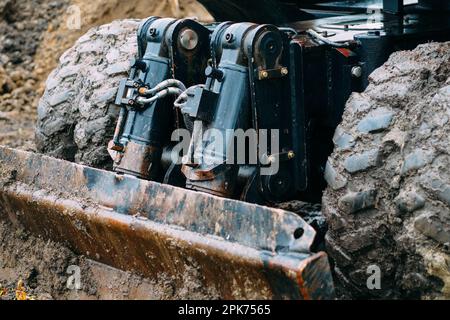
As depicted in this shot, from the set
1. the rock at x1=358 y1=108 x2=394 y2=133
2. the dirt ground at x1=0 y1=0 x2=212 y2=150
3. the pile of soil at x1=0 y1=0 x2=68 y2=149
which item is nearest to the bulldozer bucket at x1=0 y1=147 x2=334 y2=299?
the rock at x1=358 y1=108 x2=394 y2=133

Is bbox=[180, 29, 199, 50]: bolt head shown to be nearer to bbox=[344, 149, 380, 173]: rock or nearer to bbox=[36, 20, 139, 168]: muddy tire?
bbox=[36, 20, 139, 168]: muddy tire

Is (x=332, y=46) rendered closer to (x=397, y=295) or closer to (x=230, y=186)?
(x=230, y=186)

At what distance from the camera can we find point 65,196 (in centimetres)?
432

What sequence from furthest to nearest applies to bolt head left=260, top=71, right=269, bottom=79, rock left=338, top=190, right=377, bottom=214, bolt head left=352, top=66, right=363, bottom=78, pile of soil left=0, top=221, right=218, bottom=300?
1. bolt head left=352, top=66, right=363, bottom=78
2. bolt head left=260, top=71, right=269, bottom=79
3. pile of soil left=0, top=221, right=218, bottom=300
4. rock left=338, top=190, right=377, bottom=214

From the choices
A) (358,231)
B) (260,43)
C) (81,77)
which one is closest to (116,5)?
(81,77)

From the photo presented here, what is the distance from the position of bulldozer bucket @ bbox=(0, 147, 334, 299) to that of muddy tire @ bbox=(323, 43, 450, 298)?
0.43 metres

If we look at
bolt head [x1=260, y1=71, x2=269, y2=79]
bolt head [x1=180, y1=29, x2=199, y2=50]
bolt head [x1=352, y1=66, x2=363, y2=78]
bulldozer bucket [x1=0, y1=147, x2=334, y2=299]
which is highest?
bolt head [x1=180, y1=29, x2=199, y2=50]

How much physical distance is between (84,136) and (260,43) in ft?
4.44

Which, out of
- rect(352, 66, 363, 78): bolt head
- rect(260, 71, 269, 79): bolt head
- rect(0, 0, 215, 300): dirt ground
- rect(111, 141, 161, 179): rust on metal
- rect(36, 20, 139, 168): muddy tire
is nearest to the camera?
rect(260, 71, 269, 79): bolt head

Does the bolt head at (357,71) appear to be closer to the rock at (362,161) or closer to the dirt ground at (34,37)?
the rock at (362,161)

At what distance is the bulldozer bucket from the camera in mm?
3355

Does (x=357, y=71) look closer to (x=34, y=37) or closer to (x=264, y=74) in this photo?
(x=264, y=74)

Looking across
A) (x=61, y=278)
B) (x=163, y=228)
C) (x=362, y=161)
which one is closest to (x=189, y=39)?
(x=163, y=228)

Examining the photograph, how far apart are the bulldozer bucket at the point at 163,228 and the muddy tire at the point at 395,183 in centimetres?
43
